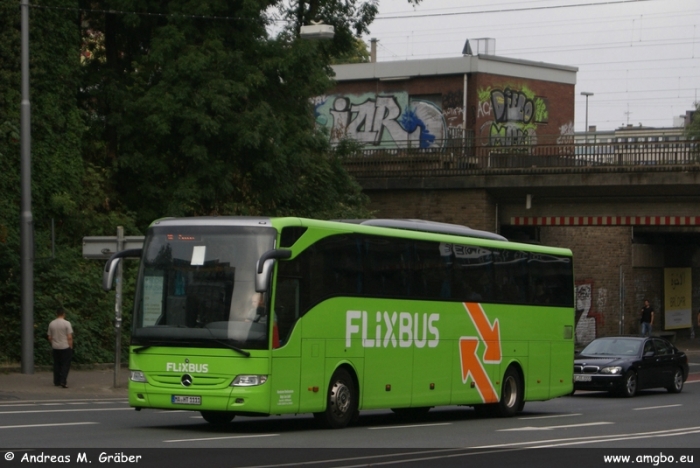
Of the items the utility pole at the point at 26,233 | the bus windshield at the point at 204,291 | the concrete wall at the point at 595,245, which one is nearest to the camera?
the bus windshield at the point at 204,291

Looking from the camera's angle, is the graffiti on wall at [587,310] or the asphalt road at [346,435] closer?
the asphalt road at [346,435]

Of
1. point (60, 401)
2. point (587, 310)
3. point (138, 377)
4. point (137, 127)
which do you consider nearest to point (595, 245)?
point (587, 310)

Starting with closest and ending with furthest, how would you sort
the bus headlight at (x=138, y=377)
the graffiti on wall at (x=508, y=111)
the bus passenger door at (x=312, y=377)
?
1. the bus headlight at (x=138, y=377)
2. the bus passenger door at (x=312, y=377)
3. the graffiti on wall at (x=508, y=111)

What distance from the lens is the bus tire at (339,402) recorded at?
1656 centimetres

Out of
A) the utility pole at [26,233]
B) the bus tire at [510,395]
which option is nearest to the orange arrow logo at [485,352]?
the bus tire at [510,395]

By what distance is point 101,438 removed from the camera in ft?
46.0

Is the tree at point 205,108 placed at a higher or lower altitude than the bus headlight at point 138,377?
higher

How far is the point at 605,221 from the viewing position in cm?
4059

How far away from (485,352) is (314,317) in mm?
4974

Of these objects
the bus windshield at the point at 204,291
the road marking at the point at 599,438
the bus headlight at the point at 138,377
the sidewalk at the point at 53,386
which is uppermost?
the bus windshield at the point at 204,291

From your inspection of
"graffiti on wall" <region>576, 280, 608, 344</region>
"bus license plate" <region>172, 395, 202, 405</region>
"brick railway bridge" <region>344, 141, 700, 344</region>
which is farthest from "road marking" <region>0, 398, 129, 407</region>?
"graffiti on wall" <region>576, 280, 608, 344</region>

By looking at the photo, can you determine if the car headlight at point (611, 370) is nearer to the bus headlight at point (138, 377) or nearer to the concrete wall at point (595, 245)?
the concrete wall at point (595, 245)

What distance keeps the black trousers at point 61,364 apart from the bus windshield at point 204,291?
27.8 feet
